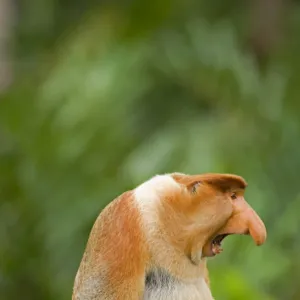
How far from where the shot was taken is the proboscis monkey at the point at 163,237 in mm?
1334

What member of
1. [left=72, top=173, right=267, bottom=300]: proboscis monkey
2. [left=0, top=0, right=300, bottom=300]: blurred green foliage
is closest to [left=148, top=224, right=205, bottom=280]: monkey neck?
[left=72, top=173, right=267, bottom=300]: proboscis monkey

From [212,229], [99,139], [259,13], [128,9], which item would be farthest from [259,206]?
[128,9]

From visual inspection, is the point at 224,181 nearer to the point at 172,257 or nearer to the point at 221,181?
the point at 221,181

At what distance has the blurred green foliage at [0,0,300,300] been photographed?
334 centimetres

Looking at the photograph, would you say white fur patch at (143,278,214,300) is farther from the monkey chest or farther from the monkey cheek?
the monkey cheek

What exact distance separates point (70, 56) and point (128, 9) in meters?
1.67

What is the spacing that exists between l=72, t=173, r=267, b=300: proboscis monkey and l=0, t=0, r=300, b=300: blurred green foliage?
1.26 meters

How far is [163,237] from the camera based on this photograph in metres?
1.34

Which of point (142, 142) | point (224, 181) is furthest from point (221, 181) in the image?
point (142, 142)

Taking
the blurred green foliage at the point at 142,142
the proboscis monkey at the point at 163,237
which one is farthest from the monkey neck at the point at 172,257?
the blurred green foliage at the point at 142,142

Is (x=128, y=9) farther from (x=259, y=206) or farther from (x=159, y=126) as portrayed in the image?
(x=259, y=206)

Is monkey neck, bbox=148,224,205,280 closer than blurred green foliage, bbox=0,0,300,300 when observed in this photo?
Yes

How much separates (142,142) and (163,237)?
2896mm

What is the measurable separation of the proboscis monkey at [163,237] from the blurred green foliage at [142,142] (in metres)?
1.26
